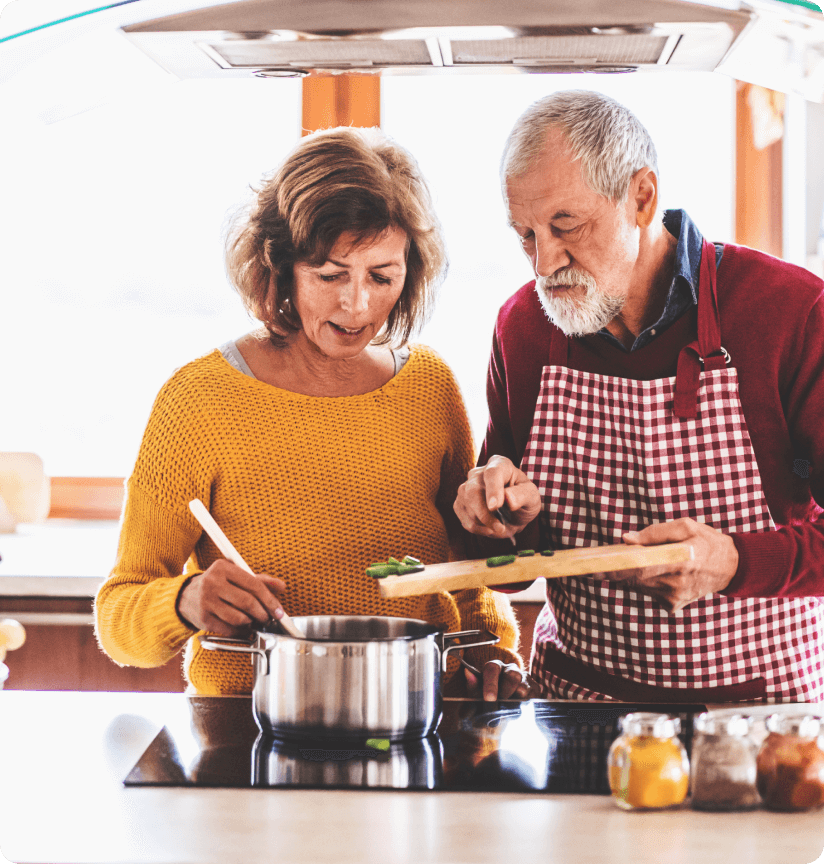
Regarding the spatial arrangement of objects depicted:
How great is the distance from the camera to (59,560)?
7.71ft

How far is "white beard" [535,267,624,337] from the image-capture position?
146 centimetres

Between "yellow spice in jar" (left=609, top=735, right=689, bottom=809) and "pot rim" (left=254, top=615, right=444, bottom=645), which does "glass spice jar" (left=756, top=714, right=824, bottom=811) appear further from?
"pot rim" (left=254, top=615, right=444, bottom=645)

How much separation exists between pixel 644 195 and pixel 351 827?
0.97 meters

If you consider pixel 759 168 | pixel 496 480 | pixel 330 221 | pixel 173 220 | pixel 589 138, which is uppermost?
pixel 759 168

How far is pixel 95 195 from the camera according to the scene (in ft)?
9.27

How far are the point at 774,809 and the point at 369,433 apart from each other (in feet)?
2.59

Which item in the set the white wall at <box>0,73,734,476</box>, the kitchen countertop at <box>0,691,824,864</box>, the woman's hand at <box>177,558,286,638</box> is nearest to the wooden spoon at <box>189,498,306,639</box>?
the woman's hand at <box>177,558,286,638</box>

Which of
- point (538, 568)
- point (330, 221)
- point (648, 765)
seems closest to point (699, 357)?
point (538, 568)

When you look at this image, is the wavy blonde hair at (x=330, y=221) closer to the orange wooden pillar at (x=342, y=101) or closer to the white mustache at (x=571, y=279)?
the white mustache at (x=571, y=279)

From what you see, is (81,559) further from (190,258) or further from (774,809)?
(774,809)

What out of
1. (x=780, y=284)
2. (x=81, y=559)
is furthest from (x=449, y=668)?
(x=81, y=559)

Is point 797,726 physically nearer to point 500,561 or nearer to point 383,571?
point 500,561

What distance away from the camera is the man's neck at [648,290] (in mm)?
1537

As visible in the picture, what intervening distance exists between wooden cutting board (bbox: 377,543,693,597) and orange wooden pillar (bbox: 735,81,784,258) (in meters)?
1.77
